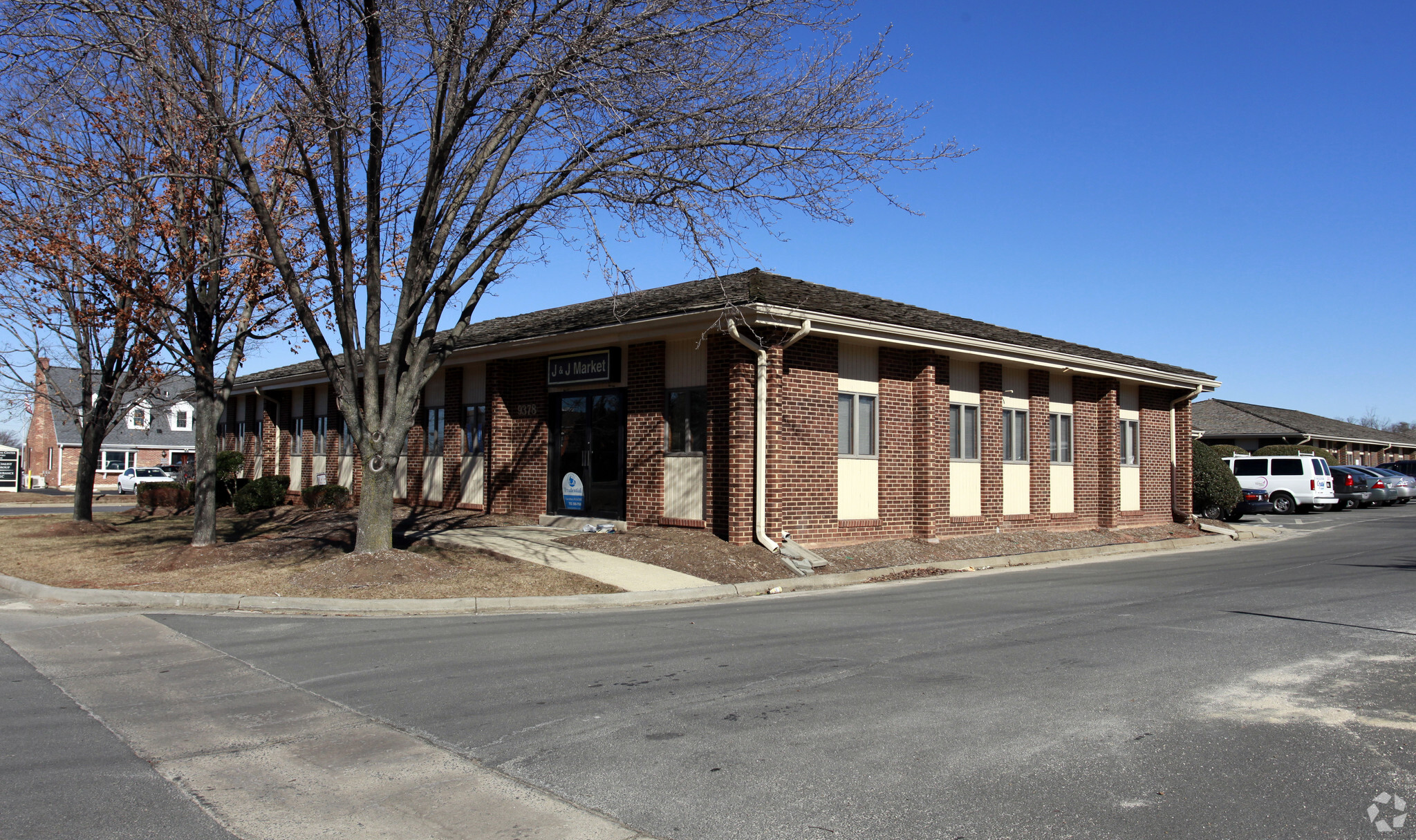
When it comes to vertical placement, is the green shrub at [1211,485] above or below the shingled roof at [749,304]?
below

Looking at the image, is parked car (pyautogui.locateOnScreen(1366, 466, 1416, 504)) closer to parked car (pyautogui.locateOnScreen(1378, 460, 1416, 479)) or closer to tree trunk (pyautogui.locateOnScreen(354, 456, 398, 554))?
parked car (pyautogui.locateOnScreen(1378, 460, 1416, 479))

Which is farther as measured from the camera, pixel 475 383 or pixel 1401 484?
pixel 1401 484

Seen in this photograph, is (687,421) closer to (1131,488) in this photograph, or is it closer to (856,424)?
(856,424)

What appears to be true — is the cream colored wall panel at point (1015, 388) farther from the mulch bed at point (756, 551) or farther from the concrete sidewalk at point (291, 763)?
the concrete sidewalk at point (291, 763)

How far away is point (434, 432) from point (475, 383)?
7.07 ft

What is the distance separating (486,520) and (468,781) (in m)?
14.3

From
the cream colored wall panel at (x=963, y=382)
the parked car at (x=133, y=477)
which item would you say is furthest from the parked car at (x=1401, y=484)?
the parked car at (x=133, y=477)

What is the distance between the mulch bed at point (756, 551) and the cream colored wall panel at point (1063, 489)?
1.48 meters

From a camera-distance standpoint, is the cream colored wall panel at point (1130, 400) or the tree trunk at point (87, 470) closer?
the tree trunk at point (87, 470)

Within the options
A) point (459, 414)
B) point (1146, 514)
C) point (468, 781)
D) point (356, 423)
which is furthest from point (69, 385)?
point (468, 781)

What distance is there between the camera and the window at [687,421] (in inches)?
619

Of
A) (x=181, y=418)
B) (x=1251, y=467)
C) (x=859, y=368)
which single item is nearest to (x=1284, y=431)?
(x=1251, y=467)

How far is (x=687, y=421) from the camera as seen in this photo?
16000 millimetres

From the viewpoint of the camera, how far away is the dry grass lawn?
1179 cm
